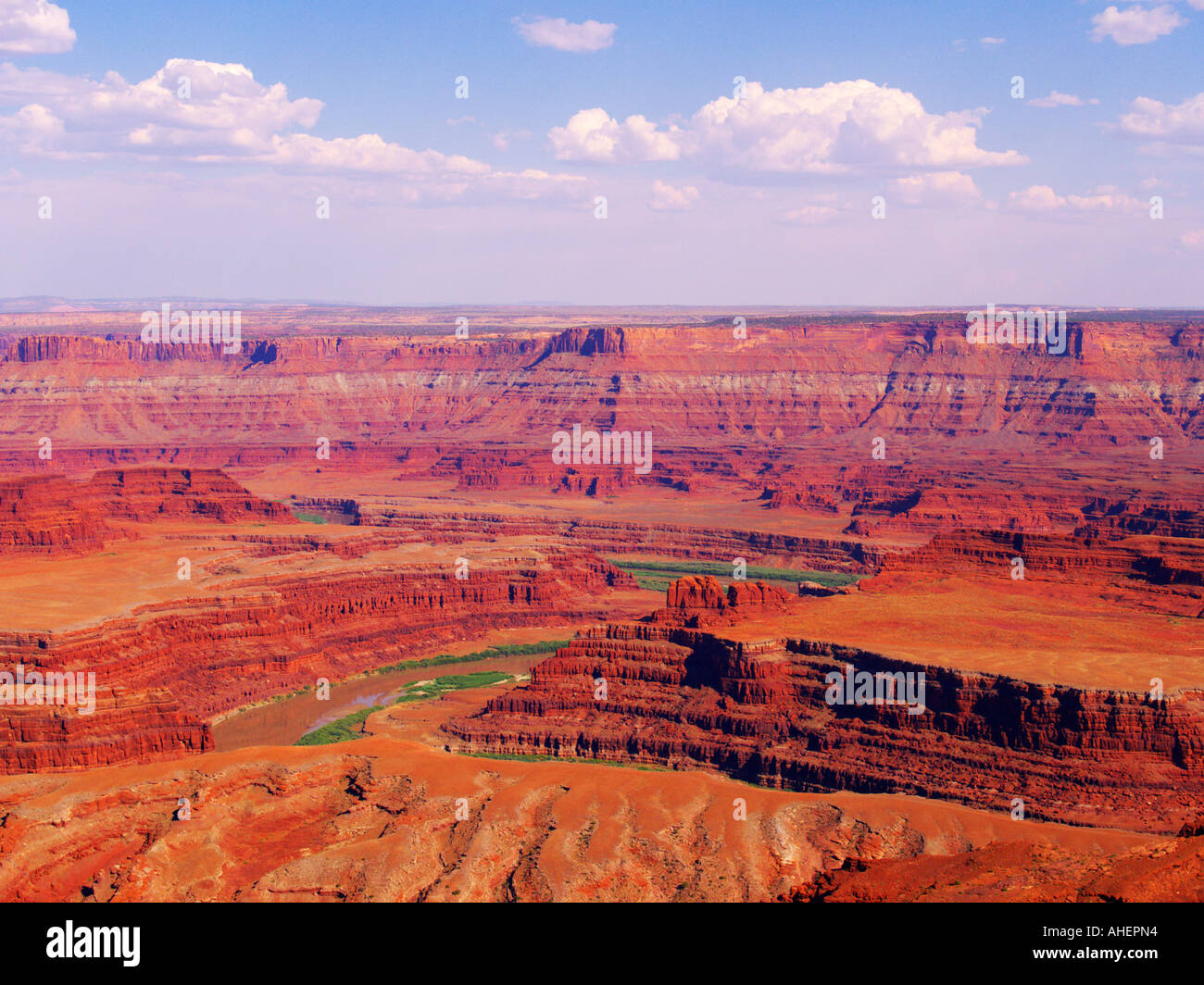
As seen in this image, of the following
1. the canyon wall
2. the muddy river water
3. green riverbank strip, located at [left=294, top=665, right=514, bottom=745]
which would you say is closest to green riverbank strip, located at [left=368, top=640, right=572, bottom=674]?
the muddy river water

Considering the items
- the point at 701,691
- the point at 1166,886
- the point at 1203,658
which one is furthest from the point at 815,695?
the point at 1166,886

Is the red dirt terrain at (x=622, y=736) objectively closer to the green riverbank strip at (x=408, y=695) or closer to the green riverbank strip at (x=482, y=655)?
the green riverbank strip at (x=408, y=695)

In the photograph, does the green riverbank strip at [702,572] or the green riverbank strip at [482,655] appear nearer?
the green riverbank strip at [482,655]

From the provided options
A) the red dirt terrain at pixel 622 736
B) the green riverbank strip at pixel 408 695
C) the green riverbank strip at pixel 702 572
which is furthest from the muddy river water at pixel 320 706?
the green riverbank strip at pixel 702 572

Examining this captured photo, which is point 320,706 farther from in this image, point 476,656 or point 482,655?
point 482,655

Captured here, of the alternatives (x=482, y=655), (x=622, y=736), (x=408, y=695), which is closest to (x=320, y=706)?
(x=408, y=695)
